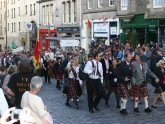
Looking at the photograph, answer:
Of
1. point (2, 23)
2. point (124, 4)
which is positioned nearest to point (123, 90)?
point (124, 4)

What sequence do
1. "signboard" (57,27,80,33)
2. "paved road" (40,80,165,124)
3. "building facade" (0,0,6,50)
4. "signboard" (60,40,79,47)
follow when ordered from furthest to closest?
"building facade" (0,0,6,50) < "signboard" (57,27,80,33) < "signboard" (60,40,79,47) < "paved road" (40,80,165,124)

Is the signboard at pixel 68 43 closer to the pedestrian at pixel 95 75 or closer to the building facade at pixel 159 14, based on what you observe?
the building facade at pixel 159 14

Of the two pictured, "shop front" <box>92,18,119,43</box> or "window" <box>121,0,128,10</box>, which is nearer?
"window" <box>121,0,128,10</box>

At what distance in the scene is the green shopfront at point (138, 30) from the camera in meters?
30.6

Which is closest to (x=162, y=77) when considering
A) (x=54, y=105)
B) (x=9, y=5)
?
(x=54, y=105)

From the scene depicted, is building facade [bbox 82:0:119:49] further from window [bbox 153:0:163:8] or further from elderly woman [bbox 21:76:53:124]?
elderly woman [bbox 21:76:53:124]

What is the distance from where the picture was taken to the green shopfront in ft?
100

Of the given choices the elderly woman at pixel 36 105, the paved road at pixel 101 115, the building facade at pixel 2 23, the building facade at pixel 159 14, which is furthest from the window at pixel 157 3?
the building facade at pixel 2 23

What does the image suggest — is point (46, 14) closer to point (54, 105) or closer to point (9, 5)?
point (9, 5)

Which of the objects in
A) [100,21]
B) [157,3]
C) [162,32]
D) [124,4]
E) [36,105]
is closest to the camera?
[36,105]

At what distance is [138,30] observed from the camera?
107 ft

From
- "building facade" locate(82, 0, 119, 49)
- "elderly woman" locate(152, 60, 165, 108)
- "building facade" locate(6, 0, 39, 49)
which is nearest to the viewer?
"elderly woman" locate(152, 60, 165, 108)

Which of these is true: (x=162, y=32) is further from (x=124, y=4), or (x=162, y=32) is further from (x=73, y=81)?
(x=73, y=81)

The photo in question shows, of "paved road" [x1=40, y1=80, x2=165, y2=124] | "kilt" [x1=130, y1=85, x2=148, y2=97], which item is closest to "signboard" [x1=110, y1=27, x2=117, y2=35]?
"paved road" [x1=40, y1=80, x2=165, y2=124]
